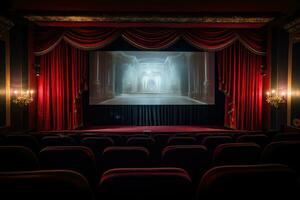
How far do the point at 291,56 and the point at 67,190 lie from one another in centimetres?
739

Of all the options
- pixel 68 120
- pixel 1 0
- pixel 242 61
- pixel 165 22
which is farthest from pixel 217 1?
pixel 68 120

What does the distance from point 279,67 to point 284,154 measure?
20.4 feet

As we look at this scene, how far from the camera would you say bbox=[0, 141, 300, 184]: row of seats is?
231 cm

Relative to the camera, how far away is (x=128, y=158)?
8.03ft

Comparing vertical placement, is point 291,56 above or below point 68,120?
above

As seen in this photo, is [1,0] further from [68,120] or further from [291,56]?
[291,56]

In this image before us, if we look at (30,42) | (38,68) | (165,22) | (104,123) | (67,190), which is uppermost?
(165,22)

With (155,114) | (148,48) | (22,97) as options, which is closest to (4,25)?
(22,97)

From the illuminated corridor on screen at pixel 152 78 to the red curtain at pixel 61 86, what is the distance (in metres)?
0.79

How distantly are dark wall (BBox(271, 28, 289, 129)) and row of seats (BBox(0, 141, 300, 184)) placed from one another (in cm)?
576

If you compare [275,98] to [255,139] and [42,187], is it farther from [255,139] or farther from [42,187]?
[42,187]

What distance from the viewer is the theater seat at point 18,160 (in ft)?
7.49

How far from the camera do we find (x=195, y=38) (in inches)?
323

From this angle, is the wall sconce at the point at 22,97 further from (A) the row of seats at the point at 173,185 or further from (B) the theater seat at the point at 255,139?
(A) the row of seats at the point at 173,185
